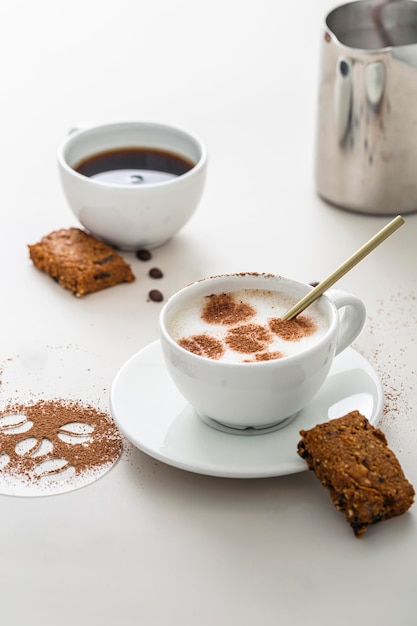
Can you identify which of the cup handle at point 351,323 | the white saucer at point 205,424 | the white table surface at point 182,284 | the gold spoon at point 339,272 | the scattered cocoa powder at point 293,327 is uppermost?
the gold spoon at point 339,272

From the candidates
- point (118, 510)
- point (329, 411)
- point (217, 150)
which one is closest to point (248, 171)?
point (217, 150)

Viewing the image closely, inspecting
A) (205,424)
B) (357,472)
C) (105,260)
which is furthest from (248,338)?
(105,260)

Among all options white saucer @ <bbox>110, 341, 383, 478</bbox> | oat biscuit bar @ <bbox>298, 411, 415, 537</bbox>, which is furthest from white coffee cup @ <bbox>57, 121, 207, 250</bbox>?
oat biscuit bar @ <bbox>298, 411, 415, 537</bbox>

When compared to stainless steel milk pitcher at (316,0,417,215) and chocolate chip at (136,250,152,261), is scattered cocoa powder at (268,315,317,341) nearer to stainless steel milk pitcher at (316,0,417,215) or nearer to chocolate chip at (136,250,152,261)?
chocolate chip at (136,250,152,261)

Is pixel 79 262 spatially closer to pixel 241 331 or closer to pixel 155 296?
pixel 155 296

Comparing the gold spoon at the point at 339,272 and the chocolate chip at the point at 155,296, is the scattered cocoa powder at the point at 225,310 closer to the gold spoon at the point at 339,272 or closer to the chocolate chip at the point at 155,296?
the gold spoon at the point at 339,272

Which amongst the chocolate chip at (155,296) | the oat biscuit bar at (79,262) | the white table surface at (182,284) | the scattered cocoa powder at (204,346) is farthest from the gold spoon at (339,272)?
the oat biscuit bar at (79,262)

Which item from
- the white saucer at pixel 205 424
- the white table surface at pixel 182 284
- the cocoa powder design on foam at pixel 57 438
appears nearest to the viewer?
the white table surface at pixel 182 284

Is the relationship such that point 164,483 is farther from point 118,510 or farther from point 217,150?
point 217,150
